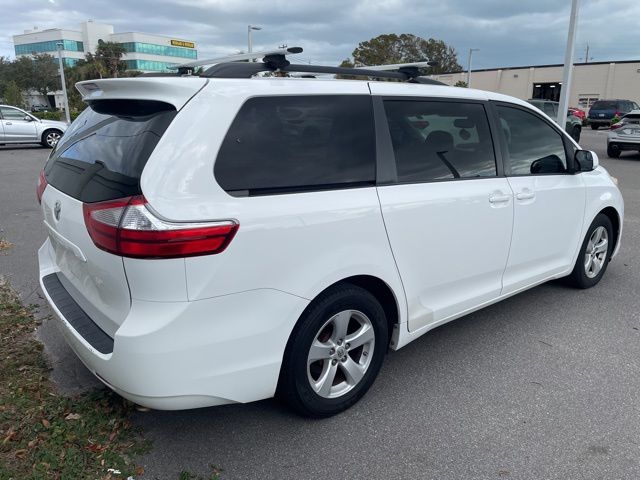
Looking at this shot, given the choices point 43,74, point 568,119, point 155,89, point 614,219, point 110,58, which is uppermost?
point 110,58

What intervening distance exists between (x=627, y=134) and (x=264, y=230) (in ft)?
57.0

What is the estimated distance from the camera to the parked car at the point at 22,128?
18.0 metres

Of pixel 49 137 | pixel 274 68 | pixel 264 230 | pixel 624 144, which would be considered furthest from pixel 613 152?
pixel 49 137

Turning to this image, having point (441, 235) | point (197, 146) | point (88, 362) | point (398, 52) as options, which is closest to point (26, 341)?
point (88, 362)

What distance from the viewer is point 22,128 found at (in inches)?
719

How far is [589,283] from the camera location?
5047mm

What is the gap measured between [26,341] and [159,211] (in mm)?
2306

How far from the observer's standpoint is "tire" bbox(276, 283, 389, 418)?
8.77 feet

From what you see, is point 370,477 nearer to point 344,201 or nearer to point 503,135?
point 344,201

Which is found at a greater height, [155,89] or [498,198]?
[155,89]

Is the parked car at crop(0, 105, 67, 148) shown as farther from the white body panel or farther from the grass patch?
the white body panel

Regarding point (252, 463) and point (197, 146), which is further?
point (252, 463)

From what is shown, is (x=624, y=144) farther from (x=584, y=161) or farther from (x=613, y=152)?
(x=584, y=161)

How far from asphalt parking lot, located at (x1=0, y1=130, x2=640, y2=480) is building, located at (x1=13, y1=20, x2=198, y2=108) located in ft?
307
